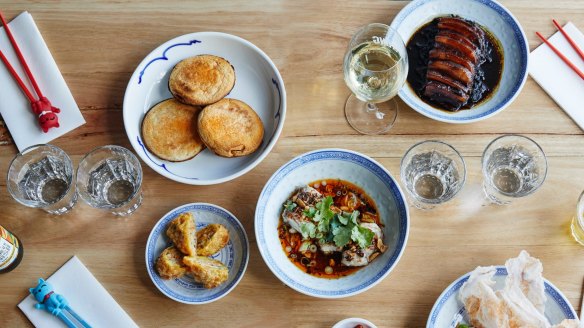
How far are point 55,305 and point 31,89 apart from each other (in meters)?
0.90

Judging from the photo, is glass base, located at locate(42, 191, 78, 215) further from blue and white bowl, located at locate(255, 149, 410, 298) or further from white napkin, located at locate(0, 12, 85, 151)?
blue and white bowl, located at locate(255, 149, 410, 298)

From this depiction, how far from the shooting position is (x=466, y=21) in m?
2.33

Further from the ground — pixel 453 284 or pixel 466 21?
pixel 466 21

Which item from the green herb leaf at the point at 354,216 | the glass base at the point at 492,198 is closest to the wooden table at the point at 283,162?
the glass base at the point at 492,198

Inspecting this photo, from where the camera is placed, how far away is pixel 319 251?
222 centimetres

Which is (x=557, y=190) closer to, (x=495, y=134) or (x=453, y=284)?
(x=495, y=134)

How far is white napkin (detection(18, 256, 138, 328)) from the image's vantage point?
216 centimetres

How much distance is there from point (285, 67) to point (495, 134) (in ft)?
2.99

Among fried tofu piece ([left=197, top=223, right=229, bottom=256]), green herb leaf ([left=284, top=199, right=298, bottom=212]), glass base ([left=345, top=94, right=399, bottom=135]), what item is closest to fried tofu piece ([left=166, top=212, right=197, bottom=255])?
fried tofu piece ([left=197, top=223, right=229, bottom=256])

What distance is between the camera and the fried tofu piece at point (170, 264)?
2111 mm

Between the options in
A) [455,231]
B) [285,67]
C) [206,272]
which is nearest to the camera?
[206,272]

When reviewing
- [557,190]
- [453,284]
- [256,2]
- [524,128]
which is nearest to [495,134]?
[524,128]

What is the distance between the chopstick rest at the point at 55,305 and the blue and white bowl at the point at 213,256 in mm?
335

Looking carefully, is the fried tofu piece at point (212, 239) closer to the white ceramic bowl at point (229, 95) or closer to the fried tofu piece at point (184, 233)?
the fried tofu piece at point (184, 233)
